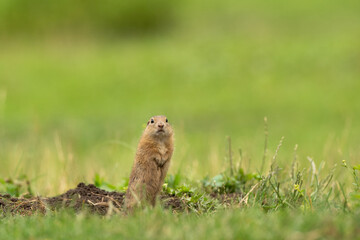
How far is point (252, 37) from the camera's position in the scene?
25.3 meters

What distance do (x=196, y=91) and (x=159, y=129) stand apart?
46.6ft

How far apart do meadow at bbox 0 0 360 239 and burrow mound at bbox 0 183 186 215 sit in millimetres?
929

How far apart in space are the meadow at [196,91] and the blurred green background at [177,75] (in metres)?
0.05

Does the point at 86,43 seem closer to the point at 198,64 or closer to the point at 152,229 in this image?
the point at 198,64

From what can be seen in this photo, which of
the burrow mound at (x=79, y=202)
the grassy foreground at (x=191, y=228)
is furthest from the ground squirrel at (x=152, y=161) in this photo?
the grassy foreground at (x=191, y=228)

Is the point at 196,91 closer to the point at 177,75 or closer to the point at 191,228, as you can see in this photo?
the point at 177,75

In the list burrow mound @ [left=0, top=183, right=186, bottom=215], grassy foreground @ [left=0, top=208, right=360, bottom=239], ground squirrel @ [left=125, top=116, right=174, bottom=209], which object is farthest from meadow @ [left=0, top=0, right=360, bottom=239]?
grassy foreground @ [left=0, top=208, right=360, bottom=239]

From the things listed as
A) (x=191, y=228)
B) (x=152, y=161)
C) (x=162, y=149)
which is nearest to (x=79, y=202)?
(x=152, y=161)

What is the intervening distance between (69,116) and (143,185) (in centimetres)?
1324

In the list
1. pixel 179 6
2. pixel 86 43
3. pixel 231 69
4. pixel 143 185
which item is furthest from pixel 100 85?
pixel 143 185

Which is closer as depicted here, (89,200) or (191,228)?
(191,228)

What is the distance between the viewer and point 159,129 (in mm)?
5910

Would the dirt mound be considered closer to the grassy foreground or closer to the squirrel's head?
the squirrel's head

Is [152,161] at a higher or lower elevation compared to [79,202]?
higher
